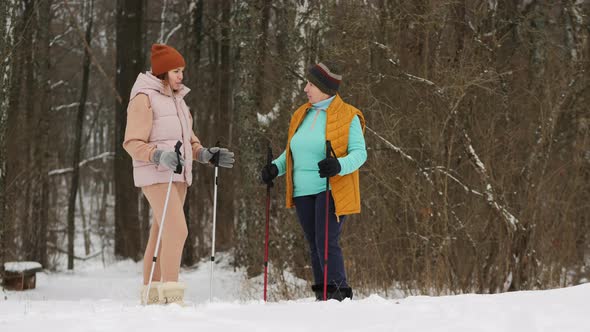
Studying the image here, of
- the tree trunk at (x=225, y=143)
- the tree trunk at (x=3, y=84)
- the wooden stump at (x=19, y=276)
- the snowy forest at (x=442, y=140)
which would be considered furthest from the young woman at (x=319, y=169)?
the wooden stump at (x=19, y=276)

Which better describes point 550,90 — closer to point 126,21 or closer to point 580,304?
point 580,304

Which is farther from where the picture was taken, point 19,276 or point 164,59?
point 19,276

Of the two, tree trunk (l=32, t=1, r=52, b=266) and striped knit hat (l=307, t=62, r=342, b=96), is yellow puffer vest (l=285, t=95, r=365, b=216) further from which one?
tree trunk (l=32, t=1, r=52, b=266)

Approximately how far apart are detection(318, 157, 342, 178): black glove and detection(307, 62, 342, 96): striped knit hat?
2.06ft

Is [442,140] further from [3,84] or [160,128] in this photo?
[3,84]

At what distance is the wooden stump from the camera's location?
9.97m

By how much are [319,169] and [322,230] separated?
43cm

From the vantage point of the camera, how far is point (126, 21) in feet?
45.2

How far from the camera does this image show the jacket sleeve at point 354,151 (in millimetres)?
5180

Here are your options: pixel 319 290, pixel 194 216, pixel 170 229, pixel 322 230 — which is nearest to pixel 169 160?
pixel 170 229

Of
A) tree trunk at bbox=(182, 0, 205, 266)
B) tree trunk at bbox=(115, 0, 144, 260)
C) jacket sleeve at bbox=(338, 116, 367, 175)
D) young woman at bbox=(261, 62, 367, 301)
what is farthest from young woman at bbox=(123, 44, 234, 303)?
tree trunk at bbox=(182, 0, 205, 266)

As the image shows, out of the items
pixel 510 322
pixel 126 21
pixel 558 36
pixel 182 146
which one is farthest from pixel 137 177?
pixel 126 21

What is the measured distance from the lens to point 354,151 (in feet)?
17.5

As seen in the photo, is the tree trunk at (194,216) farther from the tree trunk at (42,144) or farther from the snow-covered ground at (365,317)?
the snow-covered ground at (365,317)
